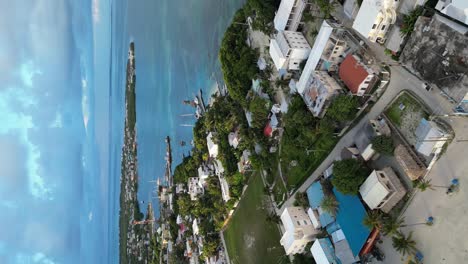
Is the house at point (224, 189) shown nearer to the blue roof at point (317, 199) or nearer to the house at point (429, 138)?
the blue roof at point (317, 199)

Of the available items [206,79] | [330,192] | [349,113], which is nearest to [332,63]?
[349,113]

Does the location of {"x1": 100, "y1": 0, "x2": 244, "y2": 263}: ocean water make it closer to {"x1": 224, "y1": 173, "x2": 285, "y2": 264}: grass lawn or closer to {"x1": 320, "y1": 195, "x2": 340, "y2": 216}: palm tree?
{"x1": 224, "y1": 173, "x2": 285, "y2": 264}: grass lawn

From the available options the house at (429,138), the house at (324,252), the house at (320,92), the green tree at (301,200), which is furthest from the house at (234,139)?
the house at (429,138)

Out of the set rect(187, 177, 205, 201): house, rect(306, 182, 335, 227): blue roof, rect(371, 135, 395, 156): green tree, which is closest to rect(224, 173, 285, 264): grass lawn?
rect(306, 182, 335, 227): blue roof

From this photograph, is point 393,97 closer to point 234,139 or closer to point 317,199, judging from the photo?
point 317,199

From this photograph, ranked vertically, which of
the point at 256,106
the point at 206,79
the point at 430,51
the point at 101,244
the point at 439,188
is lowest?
the point at 439,188

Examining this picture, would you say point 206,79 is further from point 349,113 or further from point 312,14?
point 349,113

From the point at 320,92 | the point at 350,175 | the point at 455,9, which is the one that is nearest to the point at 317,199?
the point at 350,175
